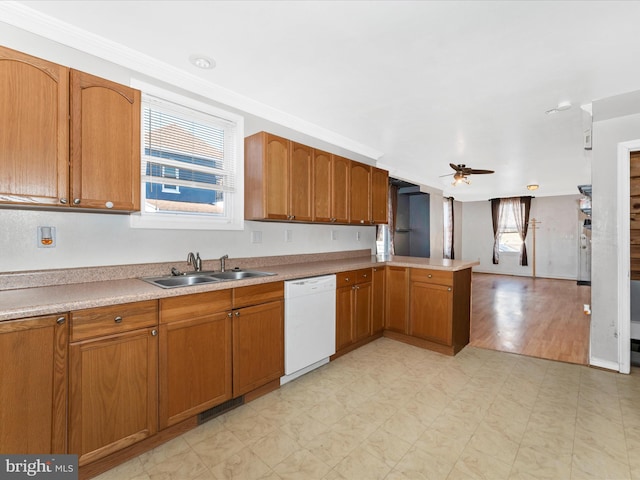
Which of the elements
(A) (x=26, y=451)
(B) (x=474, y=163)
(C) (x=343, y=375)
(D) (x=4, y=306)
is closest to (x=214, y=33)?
(D) (x=4, y=306)

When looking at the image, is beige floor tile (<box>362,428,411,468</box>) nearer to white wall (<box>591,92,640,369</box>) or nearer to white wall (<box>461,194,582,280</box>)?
white wall (<box>591,92,640,369</box>)

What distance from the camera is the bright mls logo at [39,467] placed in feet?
4.45

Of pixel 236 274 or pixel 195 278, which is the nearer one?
pixel 195 278

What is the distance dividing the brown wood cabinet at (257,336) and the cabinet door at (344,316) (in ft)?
2.36

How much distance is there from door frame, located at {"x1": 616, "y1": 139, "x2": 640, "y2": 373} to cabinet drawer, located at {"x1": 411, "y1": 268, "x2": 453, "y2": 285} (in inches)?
58.0

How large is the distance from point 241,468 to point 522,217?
1021 cm

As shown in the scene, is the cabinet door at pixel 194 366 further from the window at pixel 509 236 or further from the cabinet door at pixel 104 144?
the window at pixel 509 236

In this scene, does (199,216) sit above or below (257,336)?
above

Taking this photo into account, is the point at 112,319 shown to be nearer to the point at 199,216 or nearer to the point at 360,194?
the point at 199,216

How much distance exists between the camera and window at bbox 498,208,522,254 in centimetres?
941

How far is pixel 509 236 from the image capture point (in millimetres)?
9539

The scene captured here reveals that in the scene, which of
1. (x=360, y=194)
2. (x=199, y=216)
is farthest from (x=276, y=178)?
(x=360, y=194)

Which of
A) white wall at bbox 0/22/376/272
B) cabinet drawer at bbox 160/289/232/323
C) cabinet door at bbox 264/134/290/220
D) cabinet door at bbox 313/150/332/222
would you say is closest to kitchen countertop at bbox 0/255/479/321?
cabinet drawer at bbox 160/289/232/323

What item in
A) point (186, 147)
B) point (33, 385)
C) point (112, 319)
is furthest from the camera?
point (186, 147)
